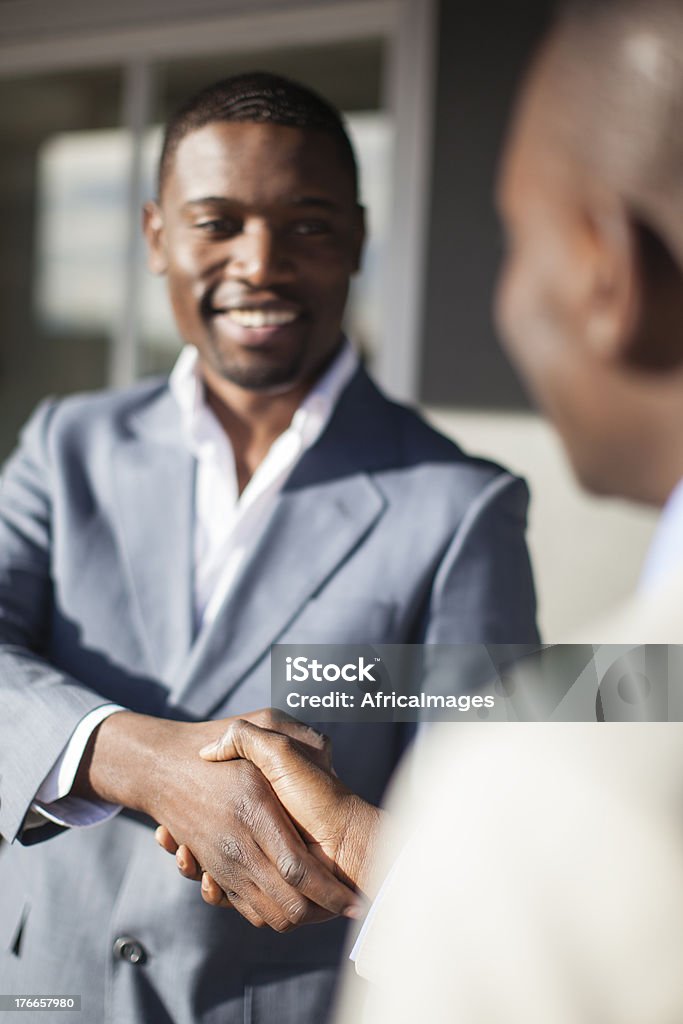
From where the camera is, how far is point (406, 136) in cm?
227

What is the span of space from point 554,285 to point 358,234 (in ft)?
2.04

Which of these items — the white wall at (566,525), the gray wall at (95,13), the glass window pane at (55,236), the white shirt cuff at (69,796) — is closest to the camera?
the white shirt cuff at (69,796)

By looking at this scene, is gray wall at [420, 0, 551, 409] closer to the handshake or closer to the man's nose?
the man's nose

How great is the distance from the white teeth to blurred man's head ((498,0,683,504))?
499 millimetres

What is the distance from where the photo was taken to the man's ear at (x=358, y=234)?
3.69 feet

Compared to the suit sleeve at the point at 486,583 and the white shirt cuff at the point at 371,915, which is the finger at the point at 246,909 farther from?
the suit sleeve at the point at 486,583

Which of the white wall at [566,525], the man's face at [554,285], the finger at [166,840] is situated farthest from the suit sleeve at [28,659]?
the white wall at [566,525]

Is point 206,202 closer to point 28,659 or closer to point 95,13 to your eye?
point 28,659

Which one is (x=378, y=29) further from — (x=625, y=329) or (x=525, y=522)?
(x=625, y=329)


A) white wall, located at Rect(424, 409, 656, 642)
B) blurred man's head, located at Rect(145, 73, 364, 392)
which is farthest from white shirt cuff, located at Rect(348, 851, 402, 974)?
white wall, located at Rect(424, 409, 656, 642)

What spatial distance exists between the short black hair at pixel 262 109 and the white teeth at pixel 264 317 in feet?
0.56

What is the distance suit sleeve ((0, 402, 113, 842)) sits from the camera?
3.21ft

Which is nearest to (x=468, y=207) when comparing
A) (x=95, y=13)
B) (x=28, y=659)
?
(x=95, y=13)

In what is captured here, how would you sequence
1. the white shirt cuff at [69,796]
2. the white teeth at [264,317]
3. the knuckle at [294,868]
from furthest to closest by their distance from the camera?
the white teeth at [264,317]
the white shirt cuff at [69,796]
the knuckle at [294,868]
